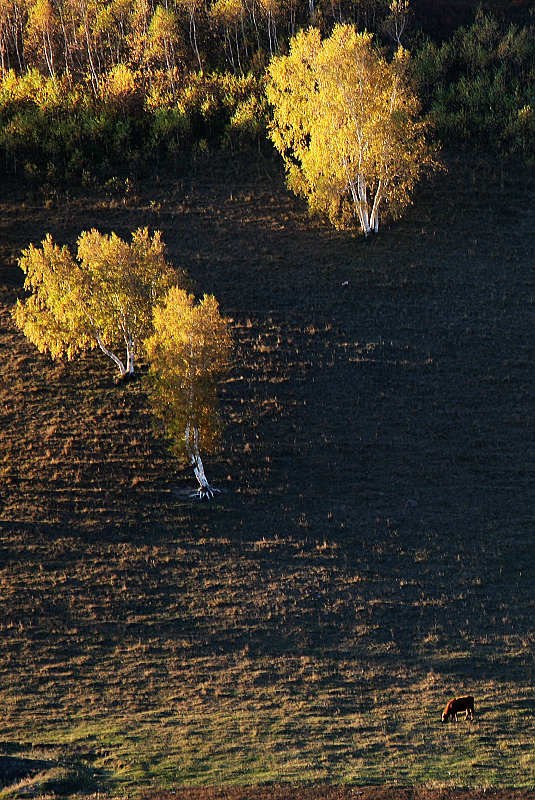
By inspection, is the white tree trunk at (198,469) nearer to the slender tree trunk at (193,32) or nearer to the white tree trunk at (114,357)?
the white tree trunk at (114,357)

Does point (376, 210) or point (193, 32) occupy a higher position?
point (193, 32)

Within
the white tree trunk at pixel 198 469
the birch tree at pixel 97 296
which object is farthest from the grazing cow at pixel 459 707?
the birch tree at pixel 97 296

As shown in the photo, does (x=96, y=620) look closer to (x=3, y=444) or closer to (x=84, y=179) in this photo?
(x=3, y=444)

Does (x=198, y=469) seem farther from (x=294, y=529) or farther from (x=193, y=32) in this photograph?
(x=193, y=32)

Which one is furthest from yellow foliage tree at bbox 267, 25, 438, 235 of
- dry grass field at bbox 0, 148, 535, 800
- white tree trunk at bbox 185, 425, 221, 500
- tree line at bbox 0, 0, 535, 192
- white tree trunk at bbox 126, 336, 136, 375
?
white tree trunk at bbox 185, 425, 221, 500

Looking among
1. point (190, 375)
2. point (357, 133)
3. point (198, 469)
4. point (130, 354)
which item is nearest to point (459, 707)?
point (198, 469)

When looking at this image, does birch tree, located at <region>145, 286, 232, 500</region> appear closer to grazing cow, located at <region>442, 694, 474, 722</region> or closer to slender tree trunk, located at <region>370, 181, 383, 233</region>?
grazing cow, located at <region>442, 694, 474, 722</region>

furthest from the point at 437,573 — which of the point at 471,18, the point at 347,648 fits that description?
the point at 471,18
